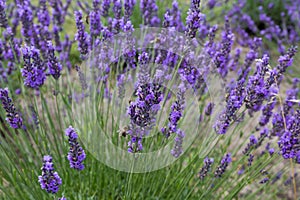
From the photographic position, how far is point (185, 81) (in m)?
1.98

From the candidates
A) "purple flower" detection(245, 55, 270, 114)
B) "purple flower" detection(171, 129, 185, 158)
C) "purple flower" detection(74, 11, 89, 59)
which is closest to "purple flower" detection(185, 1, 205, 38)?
"purple flower" detection(245, 55, 270, 114)

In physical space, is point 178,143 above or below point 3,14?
below

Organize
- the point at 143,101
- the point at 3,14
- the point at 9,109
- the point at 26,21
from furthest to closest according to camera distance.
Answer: the point at 26,21 → the point at 3,14 → the point at 9,109 → the point at 143,101

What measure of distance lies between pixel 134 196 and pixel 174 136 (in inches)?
16.2

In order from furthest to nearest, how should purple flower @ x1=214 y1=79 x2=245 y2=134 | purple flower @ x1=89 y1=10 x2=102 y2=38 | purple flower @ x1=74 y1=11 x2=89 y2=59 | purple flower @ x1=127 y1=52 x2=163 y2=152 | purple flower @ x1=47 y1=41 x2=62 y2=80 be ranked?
1. purple flower @ x1=89 y1=10 x2=102 y2=38
2. purple flower @ x1=74 y1=11 x2=89 y2=59
3. purple flower @ x1=47 y1=41 x2=62 y2=80
4. purple flower @ x1=214 y1=79 x2=245 y2=134
5. purple flower @ x1=127 y1=52 x2=163 y2=152

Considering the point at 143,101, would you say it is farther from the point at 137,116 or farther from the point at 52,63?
the point at 52,63

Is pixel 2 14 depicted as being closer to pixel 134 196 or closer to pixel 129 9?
pixel 129 9

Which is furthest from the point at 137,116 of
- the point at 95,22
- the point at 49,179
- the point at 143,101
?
the point at 95,22

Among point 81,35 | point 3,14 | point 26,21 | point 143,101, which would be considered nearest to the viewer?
point 143,101

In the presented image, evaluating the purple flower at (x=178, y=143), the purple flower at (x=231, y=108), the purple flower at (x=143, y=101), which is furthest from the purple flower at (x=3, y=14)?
the purple flower at (x=231, y=108)

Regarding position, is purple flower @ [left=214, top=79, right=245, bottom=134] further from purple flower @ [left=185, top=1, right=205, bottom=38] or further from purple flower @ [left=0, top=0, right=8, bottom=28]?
purple flower @ [left=0, top=0, right=8, bottom=28]

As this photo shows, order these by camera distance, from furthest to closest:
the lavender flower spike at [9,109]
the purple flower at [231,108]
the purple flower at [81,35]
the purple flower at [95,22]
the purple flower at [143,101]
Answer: the purple flower at [95,22]
the purple flower at [81,35]
the purple flower at [231,108]
the lavender flower spike at [9,109]
the purple flower at [143,101]

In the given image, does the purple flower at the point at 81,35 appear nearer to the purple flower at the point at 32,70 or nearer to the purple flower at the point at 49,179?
the purple flower at the point at 32,70

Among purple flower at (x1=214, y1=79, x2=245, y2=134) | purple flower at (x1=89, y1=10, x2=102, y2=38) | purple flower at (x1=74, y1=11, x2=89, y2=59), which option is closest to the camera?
purple flower at (x1=214, y1=79, x2=245, y2=134)
